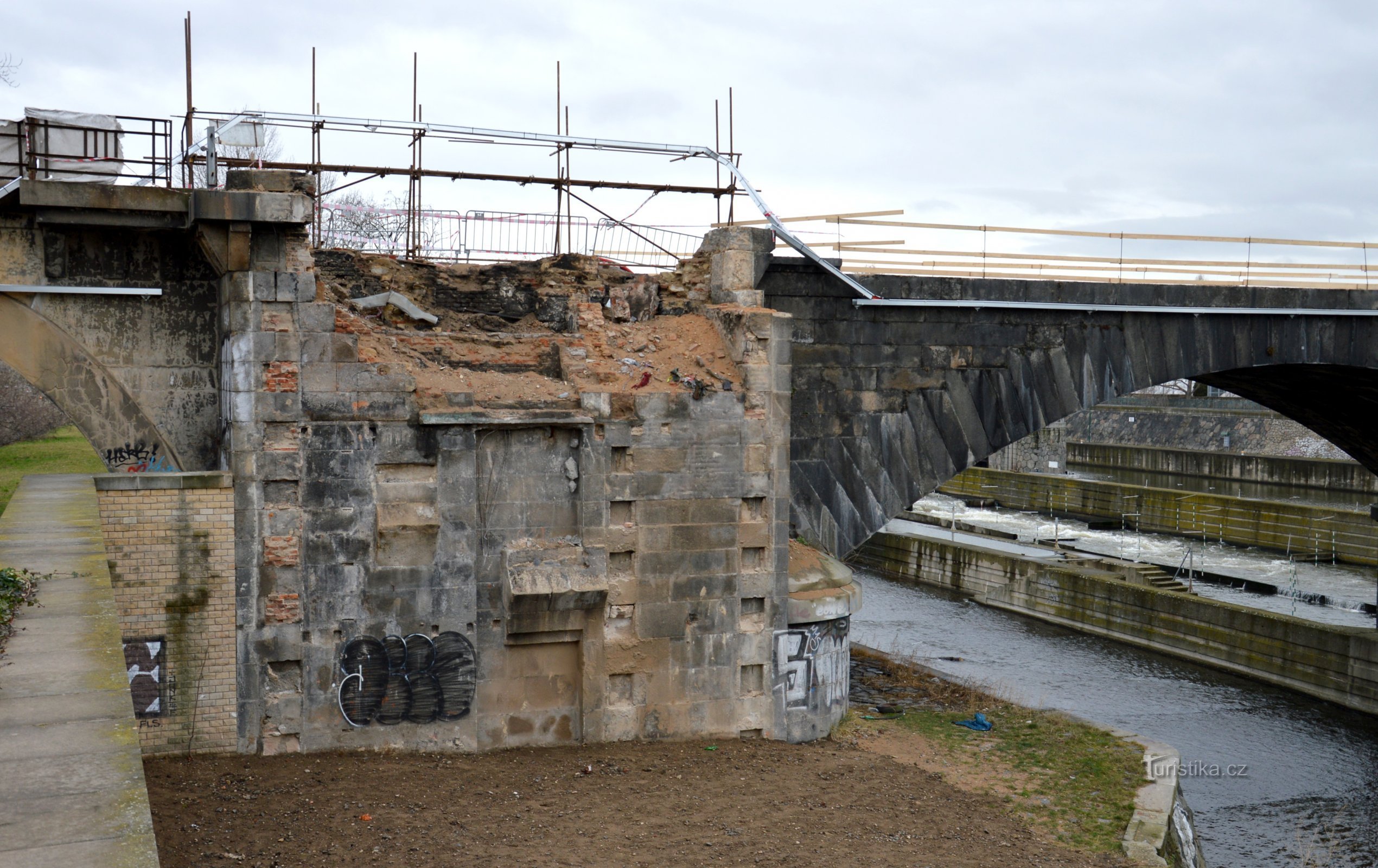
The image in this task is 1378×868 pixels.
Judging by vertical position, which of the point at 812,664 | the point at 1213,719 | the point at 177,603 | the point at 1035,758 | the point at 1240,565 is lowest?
the point at 1213,719

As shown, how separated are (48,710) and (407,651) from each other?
20.8ft

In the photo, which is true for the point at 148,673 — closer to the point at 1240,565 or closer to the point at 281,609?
the point at 281,609

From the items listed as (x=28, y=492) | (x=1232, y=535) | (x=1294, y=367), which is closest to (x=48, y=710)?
(x=28, y=492)

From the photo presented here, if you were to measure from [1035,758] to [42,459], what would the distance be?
26.3 metres

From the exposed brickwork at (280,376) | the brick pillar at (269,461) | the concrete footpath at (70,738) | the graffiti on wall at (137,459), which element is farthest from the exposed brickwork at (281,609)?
the exposed brickwork at (280,376)

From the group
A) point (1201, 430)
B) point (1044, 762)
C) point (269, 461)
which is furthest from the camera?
point (1201, 430)

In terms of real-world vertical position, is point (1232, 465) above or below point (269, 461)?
below

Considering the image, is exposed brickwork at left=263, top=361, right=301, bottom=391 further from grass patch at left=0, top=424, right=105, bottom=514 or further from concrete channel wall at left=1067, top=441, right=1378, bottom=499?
concrete channel wall at left=1067, top=441, right=1378, bottom=499

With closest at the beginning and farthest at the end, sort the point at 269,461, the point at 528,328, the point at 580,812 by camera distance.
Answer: the point at 580,812, the point at 269,461, the point at 528,328

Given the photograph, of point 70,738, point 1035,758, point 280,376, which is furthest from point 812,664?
point 70,738

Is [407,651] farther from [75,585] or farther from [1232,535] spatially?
[1232,535]

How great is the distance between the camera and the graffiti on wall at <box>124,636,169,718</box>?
1291 centimetres

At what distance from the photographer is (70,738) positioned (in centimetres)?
698

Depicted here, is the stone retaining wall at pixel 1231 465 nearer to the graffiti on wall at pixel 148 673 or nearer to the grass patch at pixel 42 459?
the grass patch at pixel 42 459
